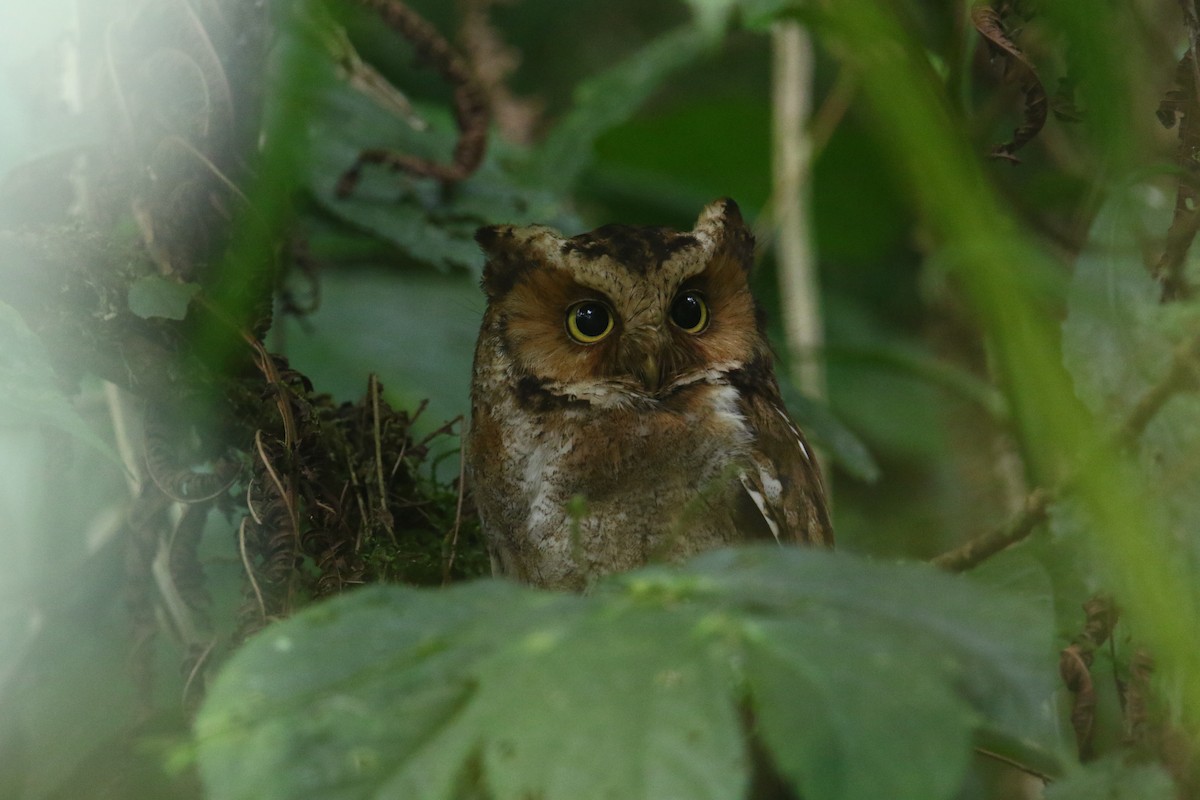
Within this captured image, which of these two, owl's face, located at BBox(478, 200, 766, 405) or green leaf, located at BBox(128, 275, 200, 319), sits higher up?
green leaf, located at BBox(128, 275, 200, 319)

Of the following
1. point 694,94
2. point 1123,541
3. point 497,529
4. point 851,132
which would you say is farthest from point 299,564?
point 694,94

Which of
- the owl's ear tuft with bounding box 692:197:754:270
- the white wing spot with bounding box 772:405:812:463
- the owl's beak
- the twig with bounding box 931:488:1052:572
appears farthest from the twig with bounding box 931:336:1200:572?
the owl's ear tuft with bounding box 692:197:754:270

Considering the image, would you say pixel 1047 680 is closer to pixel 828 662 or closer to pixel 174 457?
pixel 828 662

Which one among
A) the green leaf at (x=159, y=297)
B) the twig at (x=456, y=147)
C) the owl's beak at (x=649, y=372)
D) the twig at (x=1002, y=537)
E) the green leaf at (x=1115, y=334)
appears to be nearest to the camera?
the green leaf at (x=1115, y=334)

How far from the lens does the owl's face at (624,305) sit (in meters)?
1.88

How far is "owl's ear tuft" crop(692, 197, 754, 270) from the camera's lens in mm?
1940

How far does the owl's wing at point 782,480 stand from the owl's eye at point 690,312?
151 millimetres

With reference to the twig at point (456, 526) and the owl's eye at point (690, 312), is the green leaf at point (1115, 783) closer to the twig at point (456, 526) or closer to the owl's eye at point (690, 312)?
the twig at point (456, 526)

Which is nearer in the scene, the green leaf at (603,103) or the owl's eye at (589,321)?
the owl's eye at (589,321)

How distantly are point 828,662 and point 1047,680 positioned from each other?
142mm

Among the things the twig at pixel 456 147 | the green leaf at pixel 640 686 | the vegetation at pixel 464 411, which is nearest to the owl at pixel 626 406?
the vegetation at pixel 464 411

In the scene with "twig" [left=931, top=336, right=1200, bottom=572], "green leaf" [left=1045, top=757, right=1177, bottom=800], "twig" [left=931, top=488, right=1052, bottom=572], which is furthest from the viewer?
"twig" [left=931, top=488, right=1052, bottom=572]

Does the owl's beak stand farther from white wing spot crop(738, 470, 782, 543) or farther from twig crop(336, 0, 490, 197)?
twig crop(336, 0, 490, 197)

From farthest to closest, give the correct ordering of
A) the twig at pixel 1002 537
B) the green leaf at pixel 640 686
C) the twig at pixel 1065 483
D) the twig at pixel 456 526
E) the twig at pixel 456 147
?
the twig at pixel 456 147 < the twig at pixel 456 526 < the twig at pixel 1002 537 < the twig at pixel 1065 483 < the green leaf at pixel 640 686
